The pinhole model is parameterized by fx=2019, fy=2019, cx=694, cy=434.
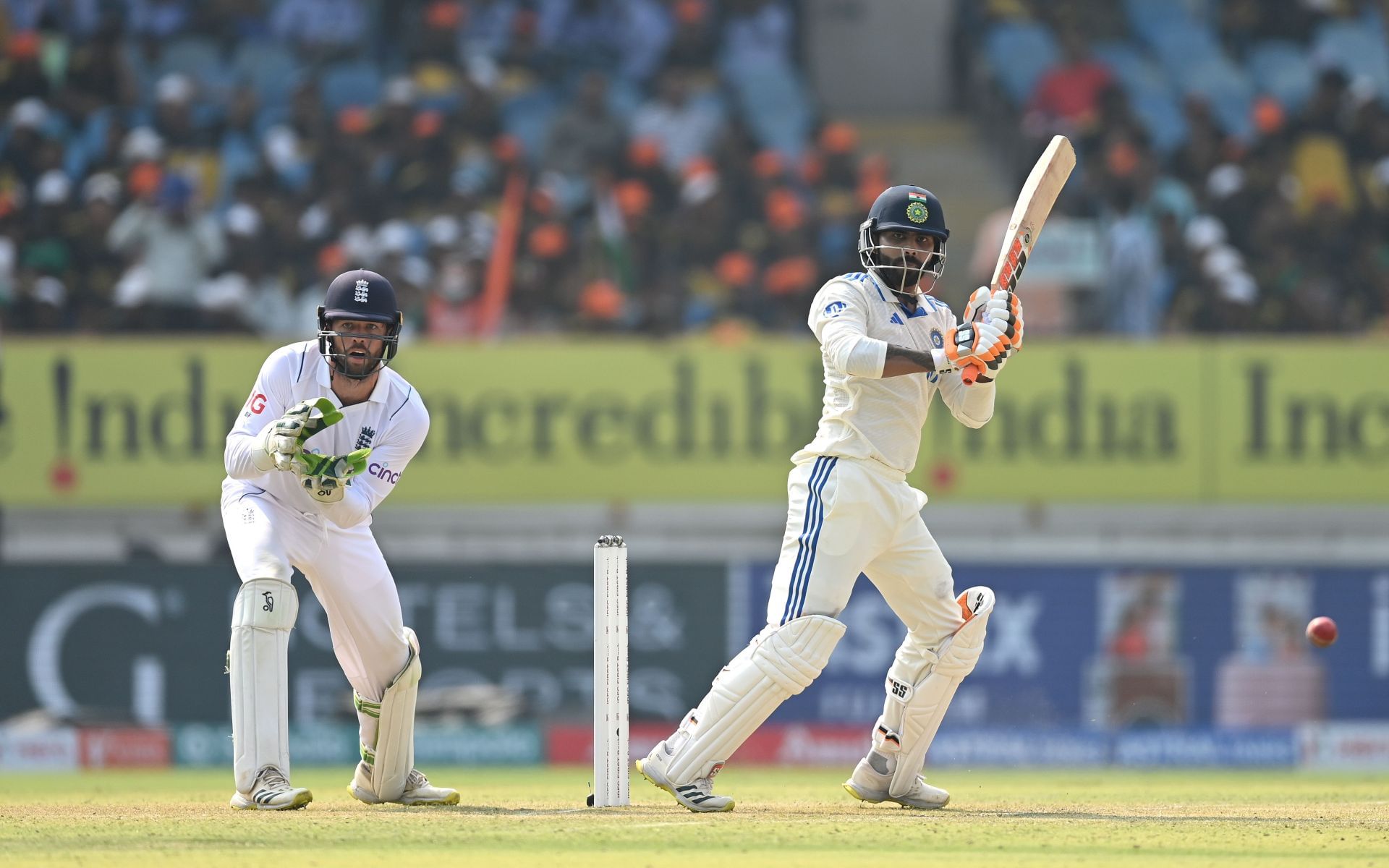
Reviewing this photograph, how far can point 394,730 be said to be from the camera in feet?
24.2

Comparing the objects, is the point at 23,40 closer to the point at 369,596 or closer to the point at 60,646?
the point at 60,646

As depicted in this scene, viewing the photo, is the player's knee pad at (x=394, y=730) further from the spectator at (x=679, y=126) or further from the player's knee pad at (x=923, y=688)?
the spectator at (x=679, y=126)

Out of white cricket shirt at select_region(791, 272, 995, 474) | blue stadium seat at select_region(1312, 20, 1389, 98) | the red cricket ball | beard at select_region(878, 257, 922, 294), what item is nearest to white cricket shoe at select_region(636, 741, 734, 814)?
white cricket shirt at select_region(791, 272, 995, 474)

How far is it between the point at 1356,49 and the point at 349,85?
854 centimetres

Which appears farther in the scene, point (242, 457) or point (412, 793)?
point (412, 793)

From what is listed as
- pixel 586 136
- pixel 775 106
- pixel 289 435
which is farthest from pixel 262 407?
pixel 775 106

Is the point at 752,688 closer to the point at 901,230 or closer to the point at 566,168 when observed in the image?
the point at 901,230

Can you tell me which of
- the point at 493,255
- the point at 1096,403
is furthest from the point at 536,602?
the point at 1096,403

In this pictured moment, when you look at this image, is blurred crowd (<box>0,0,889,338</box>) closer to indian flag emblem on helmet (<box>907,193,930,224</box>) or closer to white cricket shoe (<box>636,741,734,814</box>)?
indian flag emblem on helmet (<box>907,193,930,224</box>)

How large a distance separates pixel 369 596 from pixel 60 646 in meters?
6.10

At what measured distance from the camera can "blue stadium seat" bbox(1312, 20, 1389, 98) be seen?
55.8 feet

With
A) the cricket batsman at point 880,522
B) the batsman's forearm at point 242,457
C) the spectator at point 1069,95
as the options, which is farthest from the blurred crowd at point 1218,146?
the batsman's forearm at point 242,457

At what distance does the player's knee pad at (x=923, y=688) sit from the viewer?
23.9 feet

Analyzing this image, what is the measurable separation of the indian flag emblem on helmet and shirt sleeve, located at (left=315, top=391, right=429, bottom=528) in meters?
1.92
